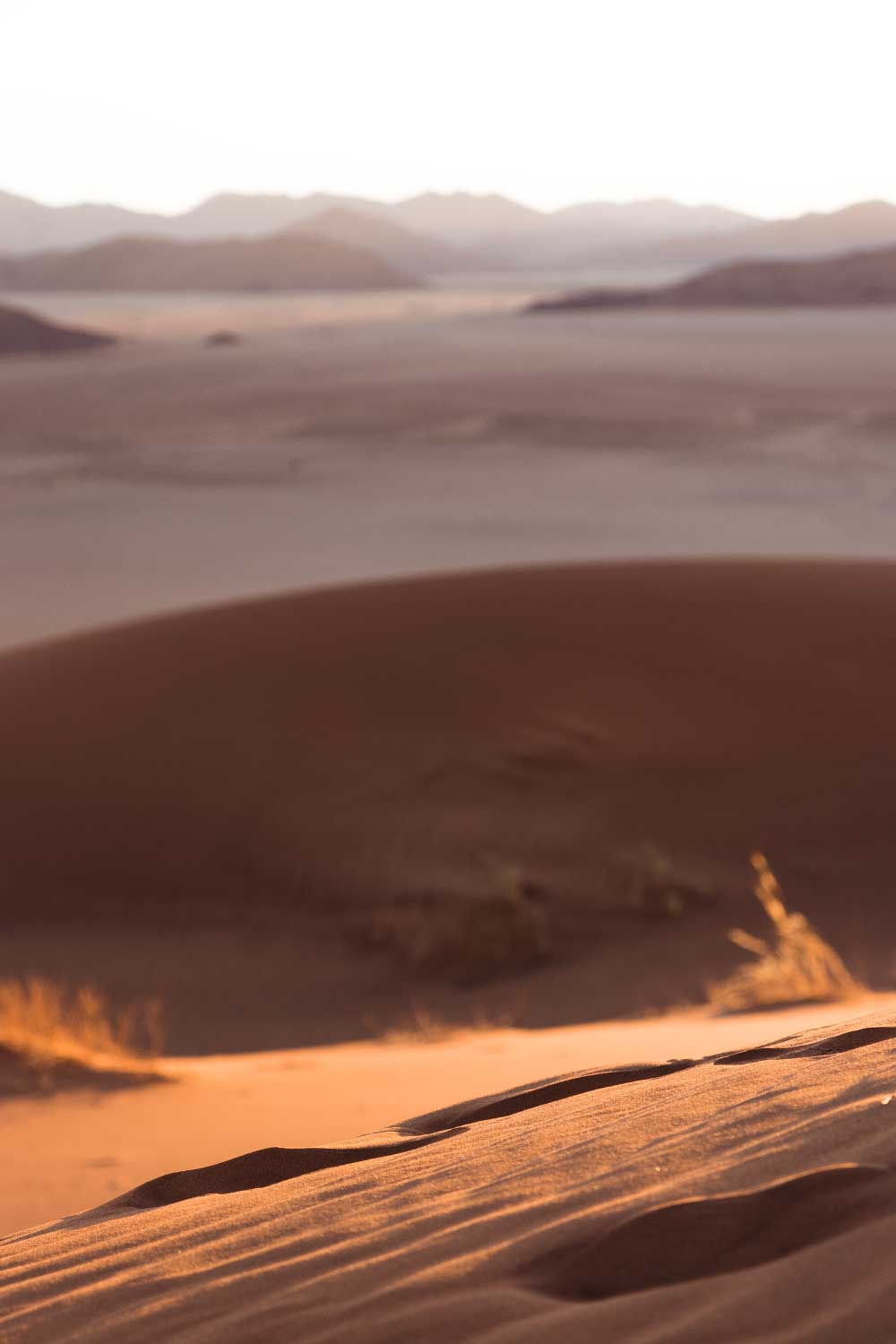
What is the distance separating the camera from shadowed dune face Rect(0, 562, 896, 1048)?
741 cm

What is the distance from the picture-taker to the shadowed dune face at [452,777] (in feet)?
24.3

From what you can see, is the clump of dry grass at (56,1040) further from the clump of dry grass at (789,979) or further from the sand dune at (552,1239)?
the clump of dry grass at (789,979)

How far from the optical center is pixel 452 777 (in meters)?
8.78

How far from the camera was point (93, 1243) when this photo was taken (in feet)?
5.95

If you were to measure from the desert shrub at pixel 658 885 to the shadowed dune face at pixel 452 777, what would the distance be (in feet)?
0.30

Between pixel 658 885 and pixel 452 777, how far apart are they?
172 cm

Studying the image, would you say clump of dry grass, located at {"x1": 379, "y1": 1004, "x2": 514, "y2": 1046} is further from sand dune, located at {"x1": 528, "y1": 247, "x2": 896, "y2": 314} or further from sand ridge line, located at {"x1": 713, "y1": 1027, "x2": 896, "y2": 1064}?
sand dune, located at {"x1": 528, "y1": 247, "x2": 896, "y2": 314}

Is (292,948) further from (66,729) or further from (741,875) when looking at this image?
(66,729)

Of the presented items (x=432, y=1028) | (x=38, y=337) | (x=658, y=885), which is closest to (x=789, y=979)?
(x=432, y=1028)

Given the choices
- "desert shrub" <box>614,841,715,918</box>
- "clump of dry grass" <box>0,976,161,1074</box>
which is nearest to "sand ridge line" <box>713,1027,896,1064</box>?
"clump of dry grass" <box>0,976,161,1074</box>

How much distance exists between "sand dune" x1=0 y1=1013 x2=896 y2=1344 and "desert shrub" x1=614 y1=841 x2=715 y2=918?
215 inches

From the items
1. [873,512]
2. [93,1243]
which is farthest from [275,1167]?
[873,512]

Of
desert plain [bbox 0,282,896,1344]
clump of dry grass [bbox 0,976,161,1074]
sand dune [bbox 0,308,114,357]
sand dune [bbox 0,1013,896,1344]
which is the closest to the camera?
sand dune [bbox 0,1013,896,1344]

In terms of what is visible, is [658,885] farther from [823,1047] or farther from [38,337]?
[38,337]
